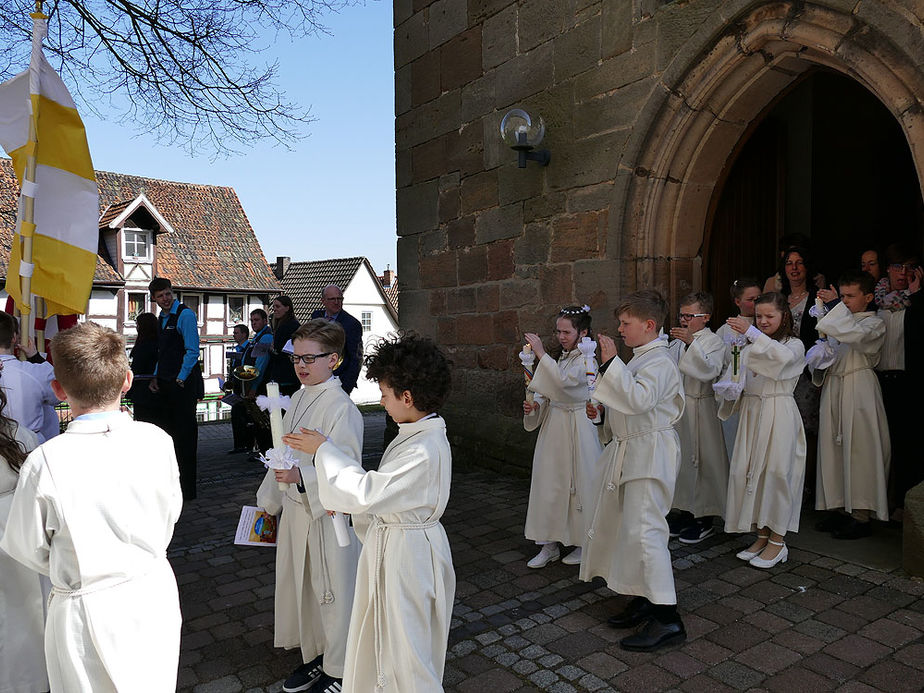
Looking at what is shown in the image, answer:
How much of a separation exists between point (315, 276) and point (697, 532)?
3139cm

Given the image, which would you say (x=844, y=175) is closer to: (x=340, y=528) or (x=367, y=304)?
(x=340, y=528)

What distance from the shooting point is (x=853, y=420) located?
14.9 feet

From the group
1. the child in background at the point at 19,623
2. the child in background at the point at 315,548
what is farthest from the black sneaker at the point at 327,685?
the child in background at the point at 19,623

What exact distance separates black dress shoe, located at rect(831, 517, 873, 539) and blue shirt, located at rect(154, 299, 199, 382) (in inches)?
202

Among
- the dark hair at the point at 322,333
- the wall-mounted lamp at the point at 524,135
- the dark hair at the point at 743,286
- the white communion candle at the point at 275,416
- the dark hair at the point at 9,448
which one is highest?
the wall-mounted lamp at the point at 524,135

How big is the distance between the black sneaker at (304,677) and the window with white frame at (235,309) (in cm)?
2629

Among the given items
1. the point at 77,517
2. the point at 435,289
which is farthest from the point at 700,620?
the point at 435,289

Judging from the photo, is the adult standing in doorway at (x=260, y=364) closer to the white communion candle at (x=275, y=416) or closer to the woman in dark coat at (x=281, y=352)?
the woman in dark coat at (x=281, y=352)

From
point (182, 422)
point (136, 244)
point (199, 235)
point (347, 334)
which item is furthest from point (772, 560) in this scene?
point (199, 235)

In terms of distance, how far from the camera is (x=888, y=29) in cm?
414

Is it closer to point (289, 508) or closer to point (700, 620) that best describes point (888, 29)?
point (700, 620)

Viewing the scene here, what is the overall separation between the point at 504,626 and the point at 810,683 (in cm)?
134

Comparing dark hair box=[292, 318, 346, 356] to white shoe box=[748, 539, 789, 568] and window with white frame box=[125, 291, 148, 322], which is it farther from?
window with white frame box=[125, 291, 148, 322]

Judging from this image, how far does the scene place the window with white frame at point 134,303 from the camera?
83.2 ft
